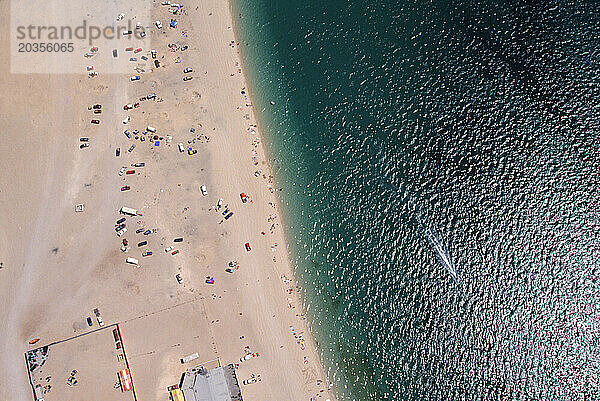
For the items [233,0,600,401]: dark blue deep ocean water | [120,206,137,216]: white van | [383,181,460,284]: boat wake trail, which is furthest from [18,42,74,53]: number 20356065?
[383,181,460,284]: boat wake trail

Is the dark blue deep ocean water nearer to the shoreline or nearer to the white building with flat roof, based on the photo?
the shoreline

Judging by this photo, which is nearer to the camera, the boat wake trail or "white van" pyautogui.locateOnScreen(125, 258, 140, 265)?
"white van" pyautogui.locateOnScreen(125, 258, 140, 265)

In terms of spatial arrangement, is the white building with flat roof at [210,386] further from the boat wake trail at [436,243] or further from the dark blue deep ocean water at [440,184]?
the boat wake trail at [436,243]

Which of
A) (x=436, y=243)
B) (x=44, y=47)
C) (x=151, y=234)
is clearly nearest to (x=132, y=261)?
(x=151, y=234)

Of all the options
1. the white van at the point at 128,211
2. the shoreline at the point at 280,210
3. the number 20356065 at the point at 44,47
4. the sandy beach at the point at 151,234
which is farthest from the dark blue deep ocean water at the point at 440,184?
the number 20356065 at the point at 44,47

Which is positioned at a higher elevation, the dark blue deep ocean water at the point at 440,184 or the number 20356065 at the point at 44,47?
the number 20356065 at the point at 44,47

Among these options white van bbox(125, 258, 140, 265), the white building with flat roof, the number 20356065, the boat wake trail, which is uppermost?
the number 20356065
